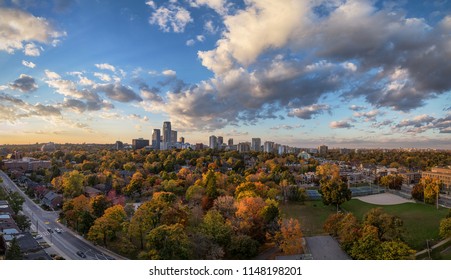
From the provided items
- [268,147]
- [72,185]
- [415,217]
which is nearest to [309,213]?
[415,217]

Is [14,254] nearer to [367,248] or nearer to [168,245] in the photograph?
[168,245]

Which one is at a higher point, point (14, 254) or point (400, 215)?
point (14, 254)

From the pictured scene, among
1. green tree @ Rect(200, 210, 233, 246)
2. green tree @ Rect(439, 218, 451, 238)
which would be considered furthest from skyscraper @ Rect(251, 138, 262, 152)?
green tree @ Rect(200, 210, 233, 246)

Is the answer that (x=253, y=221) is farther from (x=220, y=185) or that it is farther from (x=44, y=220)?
(x=44, y=220)

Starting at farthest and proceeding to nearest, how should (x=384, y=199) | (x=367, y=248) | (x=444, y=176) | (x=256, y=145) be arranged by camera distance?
(x=256, y=145) → (x=444, y=176) → (x=384, y=199) → (x=367, y=248)

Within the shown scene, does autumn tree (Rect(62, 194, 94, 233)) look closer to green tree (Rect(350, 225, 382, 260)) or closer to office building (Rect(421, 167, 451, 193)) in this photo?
green tree (Rect(350, 225, 382, 260))
